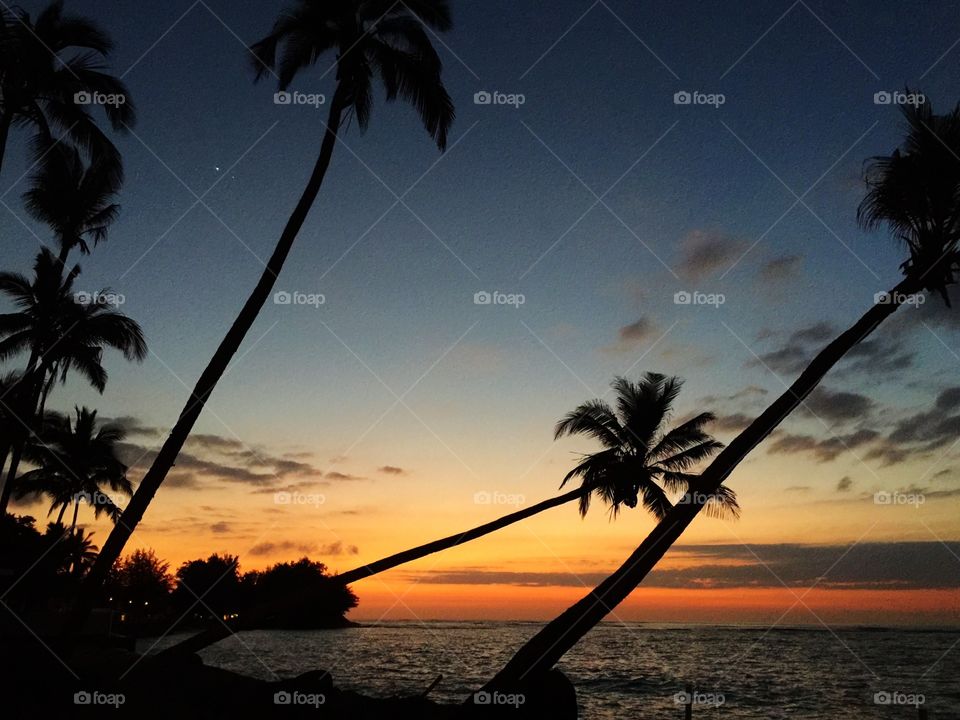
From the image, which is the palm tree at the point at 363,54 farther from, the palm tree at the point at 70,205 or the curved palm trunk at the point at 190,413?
the palm tree at the point at 70,205

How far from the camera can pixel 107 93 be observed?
43.0 ft

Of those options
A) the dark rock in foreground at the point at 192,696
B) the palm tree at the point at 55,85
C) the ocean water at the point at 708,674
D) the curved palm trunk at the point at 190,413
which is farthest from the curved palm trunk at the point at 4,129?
the ocean water at the point at 708,674

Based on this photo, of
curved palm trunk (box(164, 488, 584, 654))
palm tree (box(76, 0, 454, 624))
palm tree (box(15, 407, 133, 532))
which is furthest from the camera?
palm tree (box(15, 407, 133, 532))

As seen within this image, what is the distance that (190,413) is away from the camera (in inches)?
434

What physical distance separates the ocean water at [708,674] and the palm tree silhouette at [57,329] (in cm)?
1844

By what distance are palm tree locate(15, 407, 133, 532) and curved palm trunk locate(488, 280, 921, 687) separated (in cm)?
2840

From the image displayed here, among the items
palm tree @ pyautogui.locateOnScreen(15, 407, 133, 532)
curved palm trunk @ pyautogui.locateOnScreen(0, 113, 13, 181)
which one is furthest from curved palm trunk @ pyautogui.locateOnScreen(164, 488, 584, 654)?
palm tree @ pyautogui.locateOnScreen(15, 407, 133, 532)

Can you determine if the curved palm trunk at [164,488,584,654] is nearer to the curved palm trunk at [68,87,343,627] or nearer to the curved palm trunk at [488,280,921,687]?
the curved palm trunk at [68,87,343,627]

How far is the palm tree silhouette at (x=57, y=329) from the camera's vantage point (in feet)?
67.5

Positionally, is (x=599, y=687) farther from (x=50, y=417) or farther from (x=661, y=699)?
(x=50, y=417)

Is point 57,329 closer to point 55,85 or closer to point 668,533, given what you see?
point 55,85

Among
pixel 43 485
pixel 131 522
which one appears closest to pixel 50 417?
pixel 43 485

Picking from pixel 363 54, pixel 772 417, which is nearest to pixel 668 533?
pixel 772 417

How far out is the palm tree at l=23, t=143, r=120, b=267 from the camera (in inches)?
689
